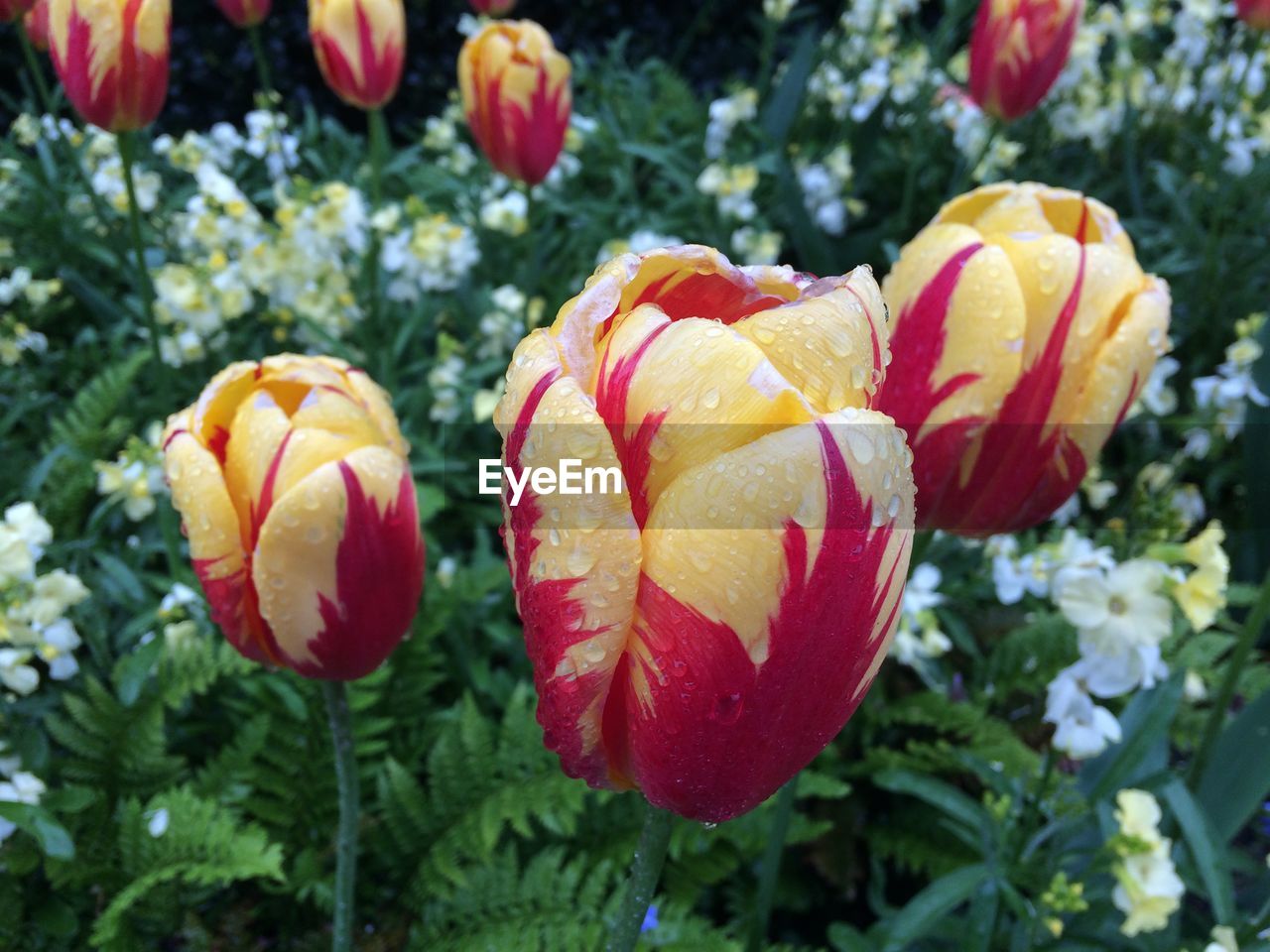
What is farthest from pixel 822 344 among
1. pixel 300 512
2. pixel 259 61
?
pixel 259 61

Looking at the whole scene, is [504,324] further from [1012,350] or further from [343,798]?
[1012,350]

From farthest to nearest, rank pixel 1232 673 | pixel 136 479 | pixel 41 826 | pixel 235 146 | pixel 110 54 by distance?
A: pixel 235 146
pixel 136 479
pixel 110 54
pixel 1232 673
pixel 41 826

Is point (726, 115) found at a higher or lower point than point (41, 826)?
higher

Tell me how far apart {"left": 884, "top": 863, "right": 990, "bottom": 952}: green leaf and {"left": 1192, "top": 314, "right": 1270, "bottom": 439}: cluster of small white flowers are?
4.73 feet

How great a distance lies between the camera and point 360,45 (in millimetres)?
1896

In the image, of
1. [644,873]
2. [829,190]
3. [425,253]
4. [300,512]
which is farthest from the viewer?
[829,190]

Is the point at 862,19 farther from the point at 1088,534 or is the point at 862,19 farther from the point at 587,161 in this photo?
the point at 1088,534

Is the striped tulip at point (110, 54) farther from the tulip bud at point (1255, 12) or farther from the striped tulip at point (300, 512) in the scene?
the tulip bud at point (1255, 12)

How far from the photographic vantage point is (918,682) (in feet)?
6.96

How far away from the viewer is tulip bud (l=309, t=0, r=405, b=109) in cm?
187

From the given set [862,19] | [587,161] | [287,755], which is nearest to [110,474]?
[287,755]

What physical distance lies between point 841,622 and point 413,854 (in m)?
1.28

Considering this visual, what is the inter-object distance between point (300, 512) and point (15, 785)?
0.87m

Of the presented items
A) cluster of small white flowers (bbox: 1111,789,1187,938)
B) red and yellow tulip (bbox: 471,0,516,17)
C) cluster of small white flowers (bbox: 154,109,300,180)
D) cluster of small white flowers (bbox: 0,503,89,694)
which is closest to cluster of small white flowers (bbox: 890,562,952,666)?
cluster of small white flowers (bbox: 1111,789,1187,938)
